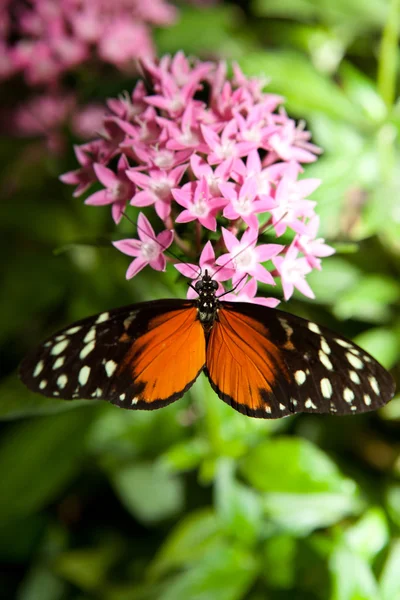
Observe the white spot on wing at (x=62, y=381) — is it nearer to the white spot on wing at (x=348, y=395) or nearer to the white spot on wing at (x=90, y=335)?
the white spot on wing at (x=90, y=335)

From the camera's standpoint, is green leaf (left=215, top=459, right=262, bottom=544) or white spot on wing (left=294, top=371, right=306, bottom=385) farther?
green leaf (left=215, top=459, right=262, bottom=544)

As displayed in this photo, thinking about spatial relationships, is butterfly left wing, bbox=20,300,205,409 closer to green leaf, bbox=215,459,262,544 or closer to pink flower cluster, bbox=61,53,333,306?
pink flower cluster, bbox=61,53,333,306

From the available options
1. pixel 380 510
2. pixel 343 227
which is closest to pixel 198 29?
pixel 343 227

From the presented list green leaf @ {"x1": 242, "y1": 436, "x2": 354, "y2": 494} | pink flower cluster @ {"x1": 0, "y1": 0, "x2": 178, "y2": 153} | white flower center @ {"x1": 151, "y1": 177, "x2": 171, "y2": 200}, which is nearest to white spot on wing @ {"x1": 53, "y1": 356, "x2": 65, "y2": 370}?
white flower center @ {"x1": 151, "y1": 177, "x2": 171, "y2": 200}

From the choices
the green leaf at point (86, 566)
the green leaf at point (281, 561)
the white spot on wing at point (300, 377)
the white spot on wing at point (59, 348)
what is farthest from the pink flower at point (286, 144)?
the green leaf at point (86, 566)

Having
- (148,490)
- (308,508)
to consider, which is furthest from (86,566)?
(308,508)

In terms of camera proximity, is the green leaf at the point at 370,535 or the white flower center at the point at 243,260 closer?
the white flower center at the point at 243,260

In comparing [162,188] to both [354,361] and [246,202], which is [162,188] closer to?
[246,202]
